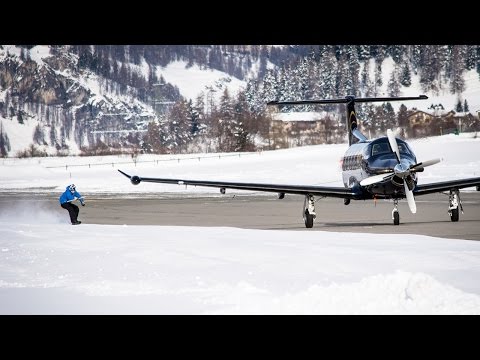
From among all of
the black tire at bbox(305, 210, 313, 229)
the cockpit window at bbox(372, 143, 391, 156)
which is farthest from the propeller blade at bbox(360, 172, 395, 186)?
the black tire at bbox(305, 210, 313, 229)

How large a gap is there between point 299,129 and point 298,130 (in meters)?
0.38

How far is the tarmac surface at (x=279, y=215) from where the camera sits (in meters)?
26.3

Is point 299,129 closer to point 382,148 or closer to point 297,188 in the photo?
point 297,188

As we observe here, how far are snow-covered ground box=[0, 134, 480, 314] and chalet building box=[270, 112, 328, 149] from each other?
12339cm

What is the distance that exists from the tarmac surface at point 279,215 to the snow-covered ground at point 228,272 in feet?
22.2

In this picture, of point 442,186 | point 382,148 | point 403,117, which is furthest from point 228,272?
point 403,117

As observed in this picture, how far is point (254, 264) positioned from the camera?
14359 millimetres

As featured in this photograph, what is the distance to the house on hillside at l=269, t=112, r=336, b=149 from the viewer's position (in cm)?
14688

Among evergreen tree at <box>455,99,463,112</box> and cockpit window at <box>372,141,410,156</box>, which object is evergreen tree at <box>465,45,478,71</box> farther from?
cockpit window at <box>372,141,410,156</box>

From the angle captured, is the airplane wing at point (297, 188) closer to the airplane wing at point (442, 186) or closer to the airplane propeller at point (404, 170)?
the airplane propeller at point (404, 170)

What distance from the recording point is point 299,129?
149 meters

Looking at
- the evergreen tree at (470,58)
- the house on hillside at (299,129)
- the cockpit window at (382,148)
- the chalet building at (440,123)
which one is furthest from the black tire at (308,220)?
the evergreen tree at (470,58)
